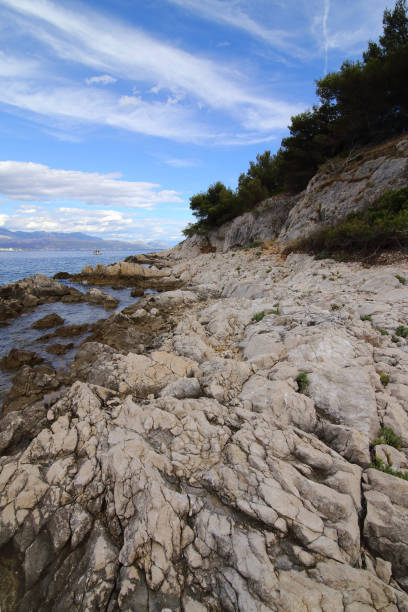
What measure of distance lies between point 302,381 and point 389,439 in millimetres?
1961

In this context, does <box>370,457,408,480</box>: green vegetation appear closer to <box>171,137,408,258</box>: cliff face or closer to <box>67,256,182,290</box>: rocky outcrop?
<box>171,137,408,258</box>: cliff face

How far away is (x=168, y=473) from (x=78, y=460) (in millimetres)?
1844

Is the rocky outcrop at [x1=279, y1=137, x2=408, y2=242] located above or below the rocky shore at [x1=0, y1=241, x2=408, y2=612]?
above

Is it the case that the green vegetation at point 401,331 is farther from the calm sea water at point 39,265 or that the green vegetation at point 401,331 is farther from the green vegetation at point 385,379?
the calm sea water at point 39,265

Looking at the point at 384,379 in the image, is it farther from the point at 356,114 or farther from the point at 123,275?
the point at 123,275

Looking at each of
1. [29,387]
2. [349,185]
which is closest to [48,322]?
[29,387]

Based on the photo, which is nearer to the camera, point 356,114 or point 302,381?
point 302,381

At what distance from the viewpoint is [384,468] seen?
4.36m

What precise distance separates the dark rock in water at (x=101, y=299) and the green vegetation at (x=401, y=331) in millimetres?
18339

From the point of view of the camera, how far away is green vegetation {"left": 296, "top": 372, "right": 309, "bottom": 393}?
6207 mm

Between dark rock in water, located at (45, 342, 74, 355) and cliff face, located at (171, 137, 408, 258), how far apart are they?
816 inches

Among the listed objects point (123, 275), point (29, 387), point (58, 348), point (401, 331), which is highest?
point (401, 331)

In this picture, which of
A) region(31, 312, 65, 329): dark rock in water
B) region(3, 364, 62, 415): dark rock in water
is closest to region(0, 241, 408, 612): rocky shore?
region(3, 364, 62, 415): dark rock in water

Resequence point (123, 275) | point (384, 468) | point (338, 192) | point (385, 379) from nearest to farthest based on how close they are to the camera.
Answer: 1. point (384, 468)
2. point (385, 379)
3. point (338, 192)
4. point (123, 275)
